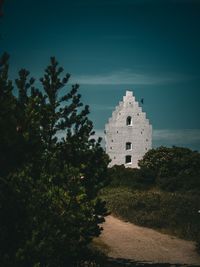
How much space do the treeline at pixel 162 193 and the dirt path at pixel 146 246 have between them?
119cm

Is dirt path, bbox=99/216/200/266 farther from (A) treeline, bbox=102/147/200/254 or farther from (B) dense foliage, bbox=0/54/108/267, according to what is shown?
(B) dense foliage, bbox=0/54/108/267

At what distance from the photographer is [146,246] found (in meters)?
23.0

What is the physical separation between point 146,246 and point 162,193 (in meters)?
19.4

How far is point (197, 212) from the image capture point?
3138cm

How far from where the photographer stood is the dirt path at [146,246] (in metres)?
20.5

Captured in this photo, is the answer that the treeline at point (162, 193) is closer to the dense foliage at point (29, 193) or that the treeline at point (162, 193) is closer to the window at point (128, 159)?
the dense foliage at point (29, 193)

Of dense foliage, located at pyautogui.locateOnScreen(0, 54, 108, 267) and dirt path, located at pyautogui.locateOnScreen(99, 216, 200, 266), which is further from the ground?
dense foliage, located at pyautogui.locateOnScreen(0, 54, 108, 267)

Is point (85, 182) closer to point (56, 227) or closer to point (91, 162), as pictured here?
point (91, 162)

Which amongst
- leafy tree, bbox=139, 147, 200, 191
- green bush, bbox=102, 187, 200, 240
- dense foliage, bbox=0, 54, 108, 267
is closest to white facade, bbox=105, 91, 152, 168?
leafy tree, bbox=139, 147, 200, 191

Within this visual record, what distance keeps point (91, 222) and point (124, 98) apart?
5437 centimetres

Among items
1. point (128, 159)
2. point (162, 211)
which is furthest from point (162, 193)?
point (128, 159)

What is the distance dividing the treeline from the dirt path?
3.92 feet

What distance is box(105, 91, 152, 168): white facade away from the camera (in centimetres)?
6700

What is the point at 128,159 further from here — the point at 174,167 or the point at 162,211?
the point at 162,211
